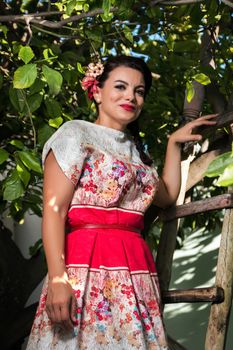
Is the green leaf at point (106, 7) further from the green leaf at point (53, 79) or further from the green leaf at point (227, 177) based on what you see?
the green leaf at point (227, 177)

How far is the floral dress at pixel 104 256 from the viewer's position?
1548 millimetres

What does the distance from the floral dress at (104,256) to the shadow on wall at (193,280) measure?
2.05 meters

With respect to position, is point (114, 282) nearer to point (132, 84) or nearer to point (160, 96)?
point (132, 84)

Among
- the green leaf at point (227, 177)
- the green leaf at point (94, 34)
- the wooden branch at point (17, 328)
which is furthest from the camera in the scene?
the wooden branch at point (17, 328)

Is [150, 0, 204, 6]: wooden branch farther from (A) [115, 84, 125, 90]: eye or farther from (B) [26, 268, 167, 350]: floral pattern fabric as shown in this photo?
(B) [26, 268, 167, 350]: floral pattern fabric

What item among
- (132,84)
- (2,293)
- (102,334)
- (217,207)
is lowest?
(2,293)

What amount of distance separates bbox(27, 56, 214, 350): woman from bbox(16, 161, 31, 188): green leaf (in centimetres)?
8

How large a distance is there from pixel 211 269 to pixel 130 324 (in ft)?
7.43

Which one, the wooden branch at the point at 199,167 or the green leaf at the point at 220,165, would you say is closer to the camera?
the green leaf at the point at 220,165

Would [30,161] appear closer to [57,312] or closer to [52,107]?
[52,107]

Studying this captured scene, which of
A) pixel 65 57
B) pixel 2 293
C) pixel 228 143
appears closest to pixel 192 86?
pixel 228 143

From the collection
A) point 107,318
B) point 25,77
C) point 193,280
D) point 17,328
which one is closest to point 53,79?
point 25,77

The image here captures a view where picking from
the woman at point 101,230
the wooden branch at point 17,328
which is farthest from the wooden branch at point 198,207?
the wooden branch at point 17,328

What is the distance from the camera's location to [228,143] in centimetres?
200
